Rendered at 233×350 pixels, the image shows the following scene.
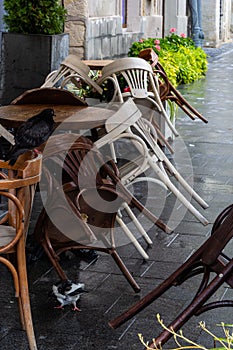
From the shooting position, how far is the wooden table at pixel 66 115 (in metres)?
5.25

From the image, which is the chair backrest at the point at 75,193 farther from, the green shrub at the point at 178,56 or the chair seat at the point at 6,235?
the green shrub at the point at 178,56

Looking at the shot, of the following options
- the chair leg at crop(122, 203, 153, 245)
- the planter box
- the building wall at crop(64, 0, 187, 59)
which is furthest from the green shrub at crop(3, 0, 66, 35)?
the building wall at crop(64, 0, 187, 59)

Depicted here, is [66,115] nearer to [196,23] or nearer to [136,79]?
[136,79]

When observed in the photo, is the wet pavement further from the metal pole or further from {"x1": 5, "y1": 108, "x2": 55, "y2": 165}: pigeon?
the metal pole

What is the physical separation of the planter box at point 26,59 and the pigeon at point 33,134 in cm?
402

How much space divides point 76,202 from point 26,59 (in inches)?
164

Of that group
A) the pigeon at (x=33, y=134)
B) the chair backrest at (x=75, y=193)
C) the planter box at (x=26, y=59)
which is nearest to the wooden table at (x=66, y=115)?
the chair backrest at (x=75, y=193)

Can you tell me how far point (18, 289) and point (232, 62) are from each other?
16712 mm

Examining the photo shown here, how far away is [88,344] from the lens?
4043mm

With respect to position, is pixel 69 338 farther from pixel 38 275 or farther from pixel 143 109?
pixel 143 109

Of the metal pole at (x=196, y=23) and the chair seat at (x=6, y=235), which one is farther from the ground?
the metal pole at (x=196, y=23)

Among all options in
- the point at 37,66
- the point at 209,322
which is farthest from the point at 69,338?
the point at 37,66

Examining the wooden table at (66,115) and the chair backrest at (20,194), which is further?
the wooden table at (66,115)

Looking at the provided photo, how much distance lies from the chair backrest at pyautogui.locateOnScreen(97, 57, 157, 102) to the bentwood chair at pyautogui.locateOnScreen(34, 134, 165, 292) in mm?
1820
